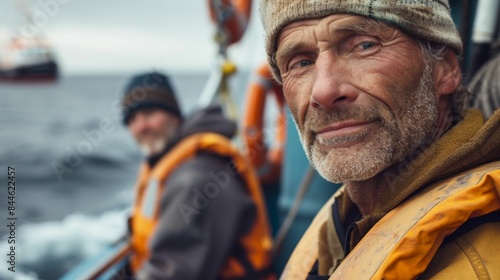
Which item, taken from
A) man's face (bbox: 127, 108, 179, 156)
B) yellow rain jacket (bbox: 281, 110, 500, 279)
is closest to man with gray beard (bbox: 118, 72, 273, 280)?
man's face (bbox: 127, 108, 179, 156)

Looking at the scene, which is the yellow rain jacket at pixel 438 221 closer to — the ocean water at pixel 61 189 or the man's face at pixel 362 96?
the man's face at pixel 362 96

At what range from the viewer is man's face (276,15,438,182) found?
127cm

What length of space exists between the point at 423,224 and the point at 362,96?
35 cm

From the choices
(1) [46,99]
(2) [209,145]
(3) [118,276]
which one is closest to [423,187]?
(2) [209,145]

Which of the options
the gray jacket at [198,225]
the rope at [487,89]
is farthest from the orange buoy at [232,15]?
the rope at [487,89]

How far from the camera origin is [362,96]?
1.27 metres

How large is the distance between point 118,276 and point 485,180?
3160mm

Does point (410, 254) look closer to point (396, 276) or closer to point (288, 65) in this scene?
point (396, 276)

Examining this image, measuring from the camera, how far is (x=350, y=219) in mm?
1485

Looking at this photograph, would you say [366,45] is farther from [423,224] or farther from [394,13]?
[423,224]

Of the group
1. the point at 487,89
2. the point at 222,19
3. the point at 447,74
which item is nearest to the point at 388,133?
the point at 447,74

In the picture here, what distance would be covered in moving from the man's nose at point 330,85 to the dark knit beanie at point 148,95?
2.75 m

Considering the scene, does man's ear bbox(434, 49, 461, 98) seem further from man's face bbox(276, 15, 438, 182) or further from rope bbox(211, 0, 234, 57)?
rope bbox(211, 0, 234, 57)

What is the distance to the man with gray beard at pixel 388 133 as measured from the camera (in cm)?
104
